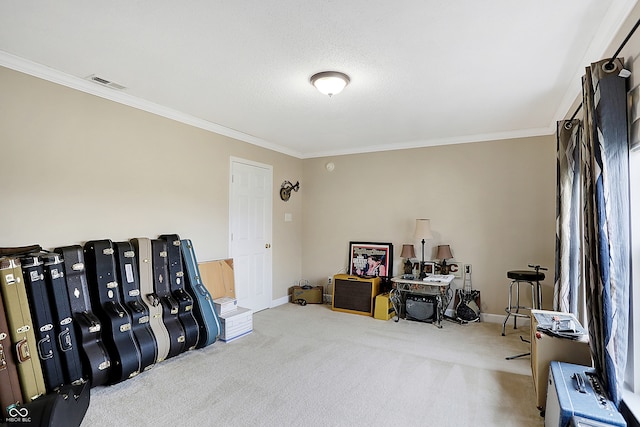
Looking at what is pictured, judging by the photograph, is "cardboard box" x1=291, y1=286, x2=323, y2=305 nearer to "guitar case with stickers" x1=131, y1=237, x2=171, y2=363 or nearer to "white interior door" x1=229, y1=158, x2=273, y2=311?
"white interior door" x1=229, y1=158, x2=273, y2=311

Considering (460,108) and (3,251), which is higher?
(460,108)

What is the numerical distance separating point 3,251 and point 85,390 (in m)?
1.19

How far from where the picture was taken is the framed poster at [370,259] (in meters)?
5.25

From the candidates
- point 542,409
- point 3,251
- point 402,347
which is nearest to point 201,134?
point 3,251

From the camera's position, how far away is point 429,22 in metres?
2.05

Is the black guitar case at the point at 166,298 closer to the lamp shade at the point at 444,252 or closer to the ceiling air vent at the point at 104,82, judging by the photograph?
the ceiling air vent at the point at 104,82

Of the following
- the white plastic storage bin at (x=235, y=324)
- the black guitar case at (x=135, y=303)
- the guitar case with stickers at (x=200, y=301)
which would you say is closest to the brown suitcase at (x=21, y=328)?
the black guitar case at (x=135, y=303)

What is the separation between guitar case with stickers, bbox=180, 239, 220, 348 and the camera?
3537mm

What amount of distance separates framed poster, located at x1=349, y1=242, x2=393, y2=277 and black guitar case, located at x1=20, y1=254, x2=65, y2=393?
12.7 feet

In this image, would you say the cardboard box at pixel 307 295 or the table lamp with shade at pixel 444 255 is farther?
the cardboard box at pixel 307 295

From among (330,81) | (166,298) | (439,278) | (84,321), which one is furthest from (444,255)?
(84,321)

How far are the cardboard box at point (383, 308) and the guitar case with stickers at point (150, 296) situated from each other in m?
2.70

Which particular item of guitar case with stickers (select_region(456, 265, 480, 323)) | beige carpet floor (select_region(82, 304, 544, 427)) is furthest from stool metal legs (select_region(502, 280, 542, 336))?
guitar case with stickers (select_region(456, 265, 480, 323))

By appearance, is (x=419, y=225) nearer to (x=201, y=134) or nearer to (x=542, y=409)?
(x=542, y=409)
